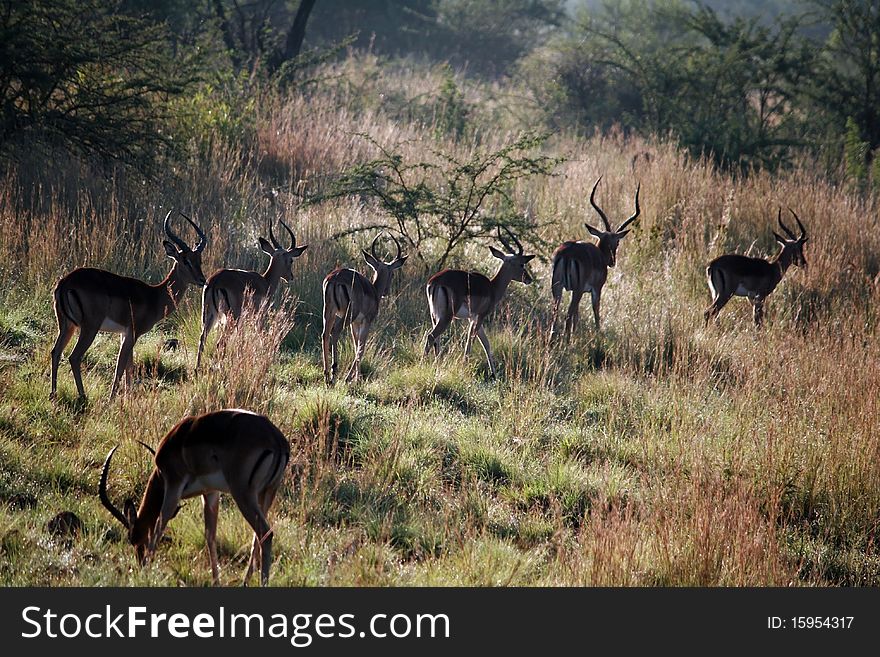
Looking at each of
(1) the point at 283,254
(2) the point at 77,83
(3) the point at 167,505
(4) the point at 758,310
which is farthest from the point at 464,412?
(2) the point at 77,83

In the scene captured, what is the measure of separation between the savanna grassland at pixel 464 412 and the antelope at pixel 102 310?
26 cm

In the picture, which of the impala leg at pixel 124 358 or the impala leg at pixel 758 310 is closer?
the impala leg at pixel 124 358

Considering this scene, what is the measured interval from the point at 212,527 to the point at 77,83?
7.15 m

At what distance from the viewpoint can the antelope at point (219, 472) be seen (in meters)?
3.69

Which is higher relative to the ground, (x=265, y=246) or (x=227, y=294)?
(x=265, y=246)

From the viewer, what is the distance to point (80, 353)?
18.8ft

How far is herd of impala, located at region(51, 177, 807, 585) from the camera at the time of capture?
3.73 m

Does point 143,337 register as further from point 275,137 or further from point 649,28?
point 649,28

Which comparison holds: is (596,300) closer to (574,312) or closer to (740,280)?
(574,312)

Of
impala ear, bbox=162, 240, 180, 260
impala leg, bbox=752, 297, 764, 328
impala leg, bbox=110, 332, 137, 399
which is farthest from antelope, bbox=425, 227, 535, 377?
impala leg, bbox=752, 297, 764, 328

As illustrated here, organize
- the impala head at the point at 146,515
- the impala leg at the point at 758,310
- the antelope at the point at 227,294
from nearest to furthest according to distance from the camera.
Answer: the impala head at the point at 146,515
the antelope at the point at 227,294
the impala leg at the point at 758,310

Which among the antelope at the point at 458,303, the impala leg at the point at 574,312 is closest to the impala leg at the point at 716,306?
the impala leg at the point at 574,312

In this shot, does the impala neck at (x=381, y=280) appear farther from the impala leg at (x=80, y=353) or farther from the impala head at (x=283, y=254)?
the impala leg at (x=80, y=353)
